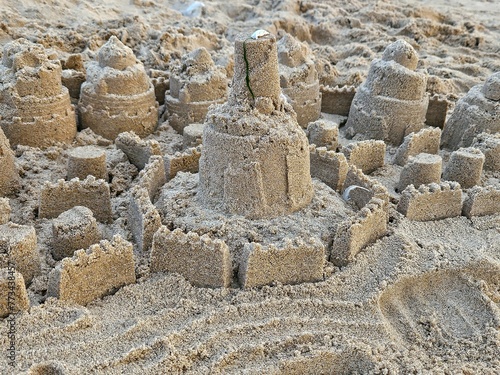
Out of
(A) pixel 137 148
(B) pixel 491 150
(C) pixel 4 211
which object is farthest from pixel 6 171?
(B) pixel 491 150

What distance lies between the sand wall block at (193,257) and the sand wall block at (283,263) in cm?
16

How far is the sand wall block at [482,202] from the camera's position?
4.59 metres

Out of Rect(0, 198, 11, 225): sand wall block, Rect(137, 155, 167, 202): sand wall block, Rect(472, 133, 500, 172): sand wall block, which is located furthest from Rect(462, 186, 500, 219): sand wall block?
Rect(0, 198, 11, 225): sand wall block

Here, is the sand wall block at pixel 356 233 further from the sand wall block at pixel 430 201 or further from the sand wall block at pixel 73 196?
the sand wall block at pixel 73 196

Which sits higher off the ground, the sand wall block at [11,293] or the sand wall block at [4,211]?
the sand wall block at [4,211]

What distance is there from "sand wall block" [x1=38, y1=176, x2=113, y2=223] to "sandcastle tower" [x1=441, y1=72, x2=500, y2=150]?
3.89 meters

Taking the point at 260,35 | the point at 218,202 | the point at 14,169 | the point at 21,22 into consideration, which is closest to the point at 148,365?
the point at 218,202

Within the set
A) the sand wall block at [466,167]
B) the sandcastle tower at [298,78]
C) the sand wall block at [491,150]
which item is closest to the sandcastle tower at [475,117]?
the sand wall block at [491,150]

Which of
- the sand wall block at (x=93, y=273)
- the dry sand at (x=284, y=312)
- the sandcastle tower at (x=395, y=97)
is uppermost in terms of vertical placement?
the sandcastle tower at (x=395, y=97)

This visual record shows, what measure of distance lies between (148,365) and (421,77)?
441 cm

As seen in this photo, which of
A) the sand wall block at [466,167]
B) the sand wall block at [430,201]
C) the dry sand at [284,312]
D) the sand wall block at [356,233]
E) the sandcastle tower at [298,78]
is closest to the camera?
the dry sand at [284,312]

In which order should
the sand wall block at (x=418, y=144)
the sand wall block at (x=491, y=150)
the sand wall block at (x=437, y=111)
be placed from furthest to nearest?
1. the sand wall block at (x=437, y=111)
2. the sand wall block at (x=418, y=144)
3. the sand wall block at (x=491, y=150)

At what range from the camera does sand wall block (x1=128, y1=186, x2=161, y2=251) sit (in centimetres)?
399

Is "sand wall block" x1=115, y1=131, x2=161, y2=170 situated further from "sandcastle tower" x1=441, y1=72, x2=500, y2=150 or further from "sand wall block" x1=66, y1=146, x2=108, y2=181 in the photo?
"sandcastle tower" x1=441, y1=72, x2=500, y2=150
